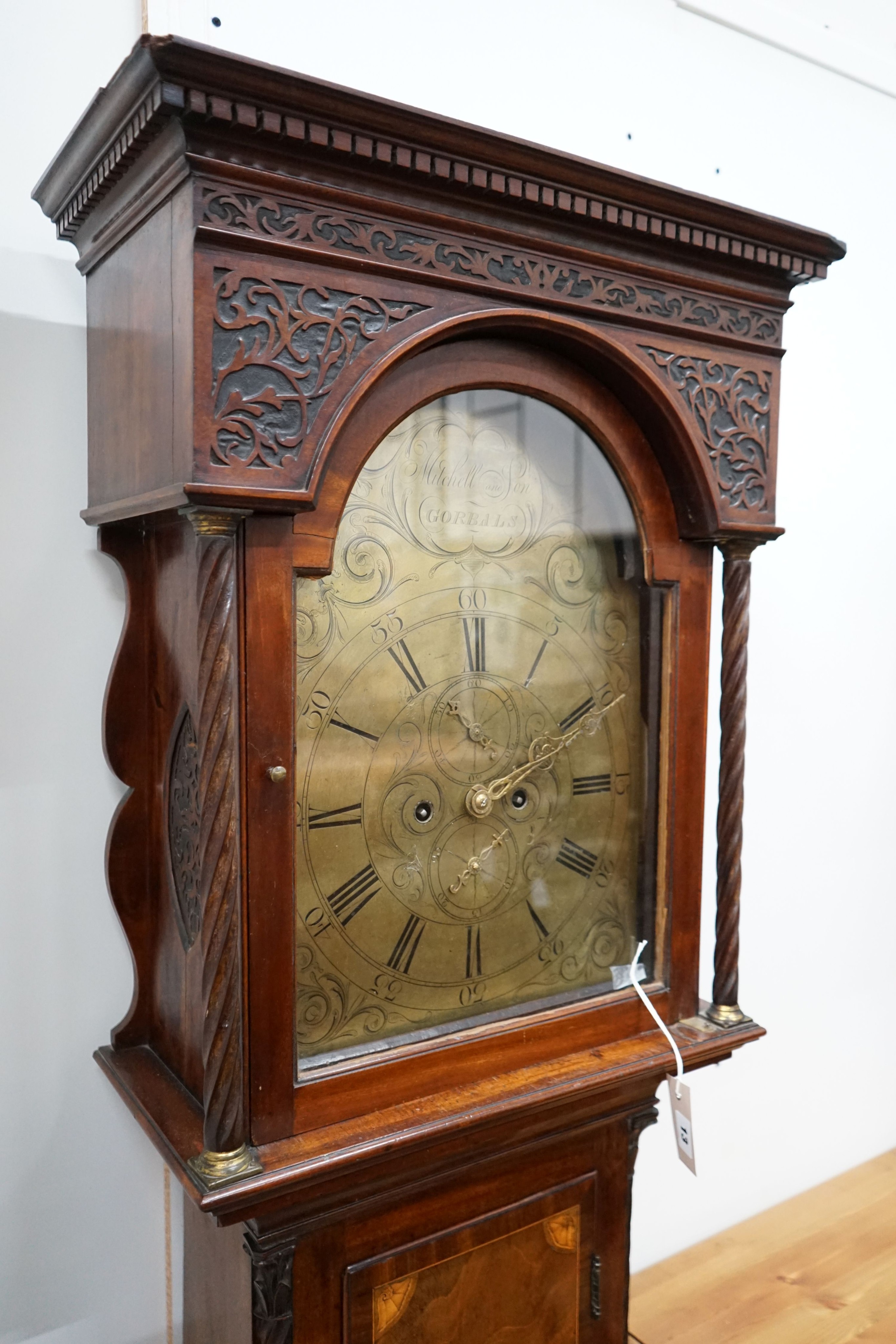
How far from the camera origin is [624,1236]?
3.93 feet

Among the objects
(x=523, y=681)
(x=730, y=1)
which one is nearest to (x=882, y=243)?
(x=730, y=1)

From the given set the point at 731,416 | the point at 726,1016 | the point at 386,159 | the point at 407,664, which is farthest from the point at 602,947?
the point at 386,159

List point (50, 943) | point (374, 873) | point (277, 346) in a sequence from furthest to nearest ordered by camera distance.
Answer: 1. point (50, 943)
2. point (374, 873)
3. point (277, 346)

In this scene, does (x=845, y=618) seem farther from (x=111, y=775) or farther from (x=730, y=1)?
(x=111, y=775)

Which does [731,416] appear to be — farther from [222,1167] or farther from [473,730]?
[222,1167]

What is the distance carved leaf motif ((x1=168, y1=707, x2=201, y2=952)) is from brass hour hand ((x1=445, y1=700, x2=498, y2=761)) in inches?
9.8

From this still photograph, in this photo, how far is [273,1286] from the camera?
0.94m

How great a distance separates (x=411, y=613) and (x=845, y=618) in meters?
1.16

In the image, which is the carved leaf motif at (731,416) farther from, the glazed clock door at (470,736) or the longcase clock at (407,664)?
the glazed clock door at (470,736)

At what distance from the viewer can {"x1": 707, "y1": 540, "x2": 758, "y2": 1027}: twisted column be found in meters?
1.15

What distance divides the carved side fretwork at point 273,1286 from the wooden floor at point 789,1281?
0.71 meters

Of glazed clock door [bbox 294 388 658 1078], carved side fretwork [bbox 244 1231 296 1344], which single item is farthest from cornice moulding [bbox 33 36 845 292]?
carved side fretwork [bbox 244 1231 296 1344]

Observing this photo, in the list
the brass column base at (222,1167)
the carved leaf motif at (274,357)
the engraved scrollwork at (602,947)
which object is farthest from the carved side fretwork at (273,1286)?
the carved leaf motif at (274,357)

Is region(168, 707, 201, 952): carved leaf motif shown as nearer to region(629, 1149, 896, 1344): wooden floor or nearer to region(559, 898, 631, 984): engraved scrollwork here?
region(559, 898, 631, 984): engraved scrollwork
